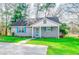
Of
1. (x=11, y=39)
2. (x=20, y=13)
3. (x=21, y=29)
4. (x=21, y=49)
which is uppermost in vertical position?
(x=20, y=13)

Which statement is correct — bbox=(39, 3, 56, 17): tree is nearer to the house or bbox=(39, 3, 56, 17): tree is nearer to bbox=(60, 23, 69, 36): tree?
the house

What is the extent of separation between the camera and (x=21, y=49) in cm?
352

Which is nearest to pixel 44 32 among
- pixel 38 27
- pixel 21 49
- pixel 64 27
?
pixel 38 27

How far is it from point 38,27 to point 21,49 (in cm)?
37

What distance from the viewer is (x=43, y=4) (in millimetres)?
3514

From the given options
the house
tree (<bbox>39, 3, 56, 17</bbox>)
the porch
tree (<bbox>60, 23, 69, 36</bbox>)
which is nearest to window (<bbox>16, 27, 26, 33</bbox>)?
the house

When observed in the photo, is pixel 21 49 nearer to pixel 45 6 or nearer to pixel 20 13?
pixel 20 13

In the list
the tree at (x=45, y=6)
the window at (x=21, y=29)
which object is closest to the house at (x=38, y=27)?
the window at (x=21, y=29)

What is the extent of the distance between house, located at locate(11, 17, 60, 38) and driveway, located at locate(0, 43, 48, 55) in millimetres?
159

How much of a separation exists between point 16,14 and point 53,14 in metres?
0.49

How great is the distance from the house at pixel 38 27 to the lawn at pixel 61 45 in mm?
70

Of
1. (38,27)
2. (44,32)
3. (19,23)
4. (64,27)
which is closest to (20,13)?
(19,23)

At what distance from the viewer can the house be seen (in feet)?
11.6

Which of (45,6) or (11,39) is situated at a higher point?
(45,6)
